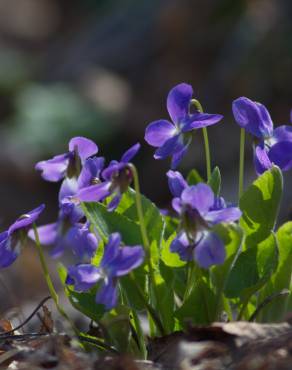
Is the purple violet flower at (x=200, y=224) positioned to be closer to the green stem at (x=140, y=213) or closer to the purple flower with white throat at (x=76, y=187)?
the green stem at (x=140, y=213)

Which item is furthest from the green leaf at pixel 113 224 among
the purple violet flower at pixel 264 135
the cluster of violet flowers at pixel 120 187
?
the purple violet flower at pixel 264 135

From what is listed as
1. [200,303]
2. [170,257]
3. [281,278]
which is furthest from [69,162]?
[281,278]

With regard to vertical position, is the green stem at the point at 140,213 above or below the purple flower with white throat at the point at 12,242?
above

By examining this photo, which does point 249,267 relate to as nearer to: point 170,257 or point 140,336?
point 170,257

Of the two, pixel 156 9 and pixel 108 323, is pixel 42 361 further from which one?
pixel 156 9

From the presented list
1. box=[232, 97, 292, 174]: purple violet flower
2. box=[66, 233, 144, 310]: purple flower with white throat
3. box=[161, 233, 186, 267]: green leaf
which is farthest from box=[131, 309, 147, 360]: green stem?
box=[232, 97, 292, 174]: purple violet flower

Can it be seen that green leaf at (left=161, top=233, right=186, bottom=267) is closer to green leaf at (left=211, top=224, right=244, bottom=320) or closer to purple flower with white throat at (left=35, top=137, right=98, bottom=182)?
green leaf at (left=211, top=224, right=244, bottom=320)
